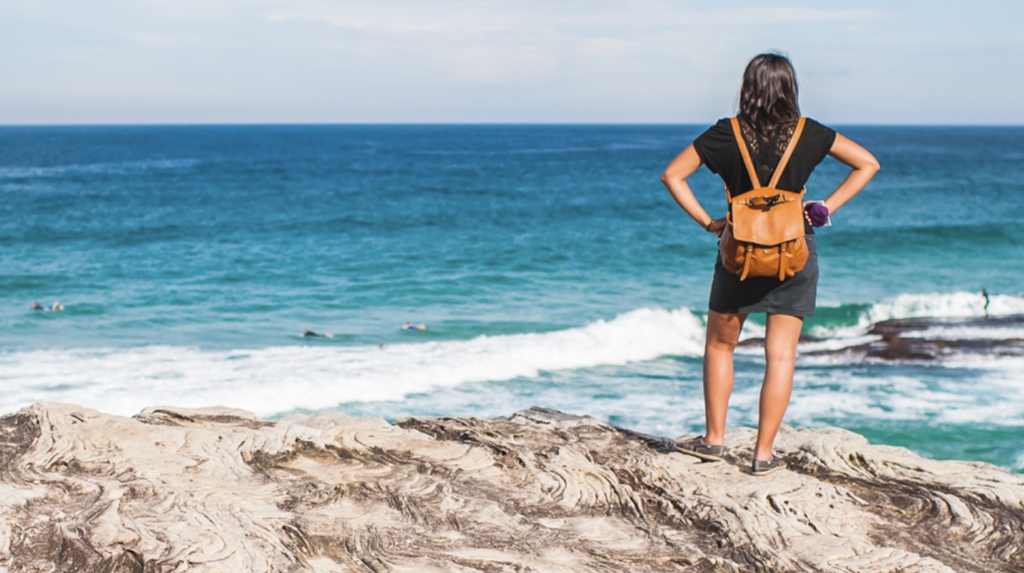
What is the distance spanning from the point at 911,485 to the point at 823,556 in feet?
3.81

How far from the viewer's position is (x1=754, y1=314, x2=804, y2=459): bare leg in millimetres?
4664

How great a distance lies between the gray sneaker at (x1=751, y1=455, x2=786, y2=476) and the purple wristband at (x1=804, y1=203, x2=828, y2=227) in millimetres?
1298

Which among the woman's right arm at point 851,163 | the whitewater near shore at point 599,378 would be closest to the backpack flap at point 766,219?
the woman's right arm at point 851,163

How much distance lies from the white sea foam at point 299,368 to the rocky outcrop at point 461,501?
8.35 meters

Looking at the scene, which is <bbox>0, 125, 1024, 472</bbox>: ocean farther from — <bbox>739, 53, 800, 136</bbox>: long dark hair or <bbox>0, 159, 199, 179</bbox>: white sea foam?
<bbox>0, 159, 199, 179</bbox>: white sea foam

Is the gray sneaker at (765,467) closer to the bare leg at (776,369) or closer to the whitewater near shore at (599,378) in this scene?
the bare leg at (776,369)

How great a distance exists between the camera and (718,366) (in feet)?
16.0

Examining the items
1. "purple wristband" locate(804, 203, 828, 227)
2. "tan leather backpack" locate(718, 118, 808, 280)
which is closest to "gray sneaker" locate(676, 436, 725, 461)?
"tan leather backpack" locate(718, 118, 808, 280)

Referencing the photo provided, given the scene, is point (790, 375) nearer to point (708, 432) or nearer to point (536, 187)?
point (708, 432)

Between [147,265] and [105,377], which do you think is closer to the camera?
[105,377]

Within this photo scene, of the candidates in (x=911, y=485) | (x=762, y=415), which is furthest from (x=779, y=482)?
(x=911, y=485)

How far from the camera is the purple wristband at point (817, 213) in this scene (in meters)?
4.34

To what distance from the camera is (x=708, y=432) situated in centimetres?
504

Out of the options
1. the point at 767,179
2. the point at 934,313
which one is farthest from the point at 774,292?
the point at 934,313
